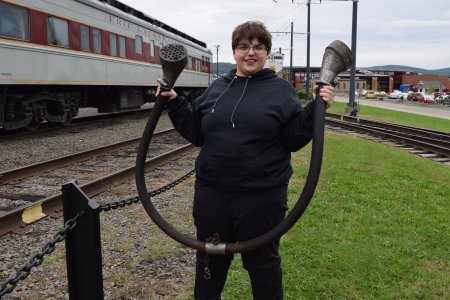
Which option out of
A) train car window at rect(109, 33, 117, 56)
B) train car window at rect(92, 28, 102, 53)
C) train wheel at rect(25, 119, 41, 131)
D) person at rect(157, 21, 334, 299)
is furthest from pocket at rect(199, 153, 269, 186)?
train car window at rect(109, 33, 117, 56)

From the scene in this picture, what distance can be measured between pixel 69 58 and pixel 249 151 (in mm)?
10950

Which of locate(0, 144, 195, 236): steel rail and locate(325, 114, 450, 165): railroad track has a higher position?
locate(0, 144, 195, 236): steel rail

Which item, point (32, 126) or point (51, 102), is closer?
point (32, 126)

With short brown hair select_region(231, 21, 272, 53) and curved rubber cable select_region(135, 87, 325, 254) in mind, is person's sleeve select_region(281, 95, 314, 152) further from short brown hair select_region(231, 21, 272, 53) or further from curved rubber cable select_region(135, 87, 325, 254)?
short brown hair select_region(231, 21, 272, 53)

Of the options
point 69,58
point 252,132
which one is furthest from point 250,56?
point 69,58

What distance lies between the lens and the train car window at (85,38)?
42.3 ft

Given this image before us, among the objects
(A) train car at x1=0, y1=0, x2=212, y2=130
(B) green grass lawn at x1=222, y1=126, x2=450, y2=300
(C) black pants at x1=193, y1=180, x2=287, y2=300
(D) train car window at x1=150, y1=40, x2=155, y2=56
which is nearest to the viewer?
(C) black pants at x1=193, y1=180, x2=287, y2=300

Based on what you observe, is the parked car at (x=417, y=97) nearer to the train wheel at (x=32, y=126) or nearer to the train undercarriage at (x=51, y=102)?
the train undercarriage at (x=51, y=102)

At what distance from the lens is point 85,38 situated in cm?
1309

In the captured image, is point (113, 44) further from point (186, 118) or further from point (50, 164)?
point (186, 118)

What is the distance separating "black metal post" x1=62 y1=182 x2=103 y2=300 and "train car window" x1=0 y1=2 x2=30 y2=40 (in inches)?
338

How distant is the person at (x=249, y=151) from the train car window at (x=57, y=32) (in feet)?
32.3

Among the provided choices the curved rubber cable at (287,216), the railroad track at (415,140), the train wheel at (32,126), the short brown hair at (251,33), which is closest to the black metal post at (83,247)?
the curved rubber cable at (287,216)

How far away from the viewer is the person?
237cm
